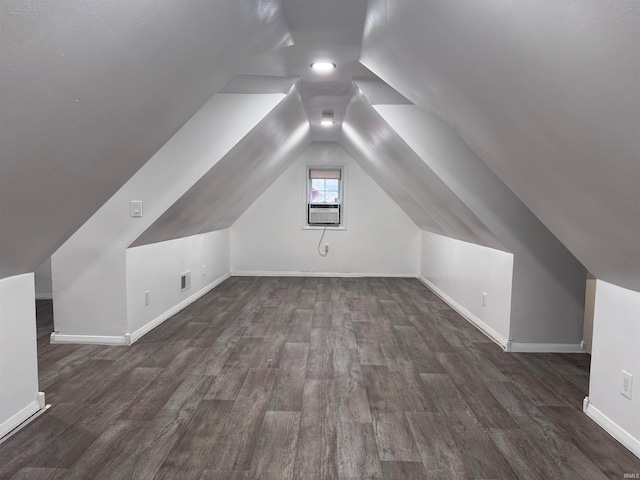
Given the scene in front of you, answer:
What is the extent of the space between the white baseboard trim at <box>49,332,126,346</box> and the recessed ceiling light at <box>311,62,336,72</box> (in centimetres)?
285

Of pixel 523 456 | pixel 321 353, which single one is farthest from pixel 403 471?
pixel 321 353

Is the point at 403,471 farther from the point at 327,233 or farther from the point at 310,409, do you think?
the point at 327,233

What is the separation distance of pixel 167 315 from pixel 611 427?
158 inches

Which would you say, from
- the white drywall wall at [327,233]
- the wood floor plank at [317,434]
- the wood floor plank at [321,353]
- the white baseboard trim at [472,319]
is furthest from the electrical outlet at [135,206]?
the white drywall wall at [327,233]

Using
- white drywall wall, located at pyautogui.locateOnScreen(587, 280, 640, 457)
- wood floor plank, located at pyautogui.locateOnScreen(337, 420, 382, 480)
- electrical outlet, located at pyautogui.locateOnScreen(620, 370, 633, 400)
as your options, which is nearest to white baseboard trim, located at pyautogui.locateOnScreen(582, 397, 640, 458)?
white drywall wall, located at pyautogui.locateOnScreen(587, 280, 640, 457)

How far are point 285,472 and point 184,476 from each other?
1.52ft

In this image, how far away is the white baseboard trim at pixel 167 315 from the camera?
368 centimetres

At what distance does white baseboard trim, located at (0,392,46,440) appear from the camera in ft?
7.07

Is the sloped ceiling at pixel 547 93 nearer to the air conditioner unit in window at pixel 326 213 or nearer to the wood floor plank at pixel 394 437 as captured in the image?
the wood floor plank at pixel 394 437


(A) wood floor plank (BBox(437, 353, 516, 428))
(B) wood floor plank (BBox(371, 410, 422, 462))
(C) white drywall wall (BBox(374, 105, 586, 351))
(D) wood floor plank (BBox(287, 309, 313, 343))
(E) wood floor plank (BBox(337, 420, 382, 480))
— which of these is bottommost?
(D) wood floor plank (BBox(287, 309, 313, 343))

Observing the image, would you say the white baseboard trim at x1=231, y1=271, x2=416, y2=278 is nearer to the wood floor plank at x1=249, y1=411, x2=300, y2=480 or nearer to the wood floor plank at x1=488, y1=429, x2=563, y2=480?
the wood floor plank at x1=249, y1=411, x2=300, y2=480

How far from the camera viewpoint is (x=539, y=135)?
1.75 meters

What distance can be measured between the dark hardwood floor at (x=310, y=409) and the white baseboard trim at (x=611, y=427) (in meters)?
0.04

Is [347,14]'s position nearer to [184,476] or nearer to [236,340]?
[184,476]
